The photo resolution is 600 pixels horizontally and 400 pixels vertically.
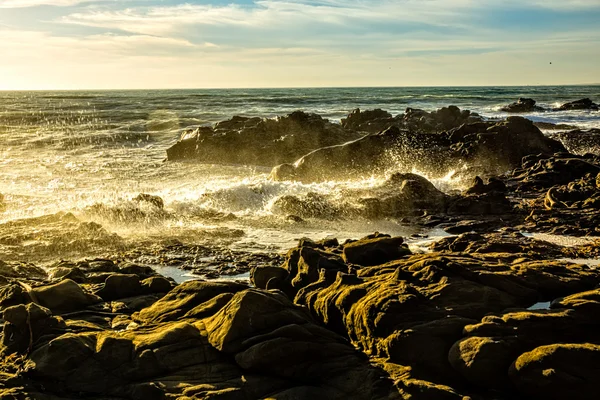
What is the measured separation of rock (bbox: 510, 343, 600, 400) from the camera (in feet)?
22.0

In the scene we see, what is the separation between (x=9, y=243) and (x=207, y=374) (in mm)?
11497

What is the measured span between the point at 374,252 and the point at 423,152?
1979 centimetres

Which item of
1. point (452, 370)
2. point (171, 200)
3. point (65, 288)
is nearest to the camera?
point (452, 370)

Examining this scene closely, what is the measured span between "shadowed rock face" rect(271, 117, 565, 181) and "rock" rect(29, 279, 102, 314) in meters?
16.3

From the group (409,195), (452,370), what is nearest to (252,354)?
(452,370)

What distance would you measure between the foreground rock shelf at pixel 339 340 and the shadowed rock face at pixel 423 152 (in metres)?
17.3

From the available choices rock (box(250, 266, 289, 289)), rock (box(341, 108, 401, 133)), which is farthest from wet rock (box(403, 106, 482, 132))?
rock (box(250, 266, 289, 289))

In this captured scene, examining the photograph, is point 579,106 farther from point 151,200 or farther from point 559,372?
point 559,372

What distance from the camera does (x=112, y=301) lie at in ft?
37.3

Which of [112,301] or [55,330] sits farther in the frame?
[112,301]

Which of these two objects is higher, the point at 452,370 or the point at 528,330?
the point at 528,330

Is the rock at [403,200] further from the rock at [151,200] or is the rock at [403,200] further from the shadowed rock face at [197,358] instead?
the shadowed rock face at [197,358]

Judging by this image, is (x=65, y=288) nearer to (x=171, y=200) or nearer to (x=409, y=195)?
(x=171, y=200)

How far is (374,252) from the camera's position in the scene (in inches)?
468
